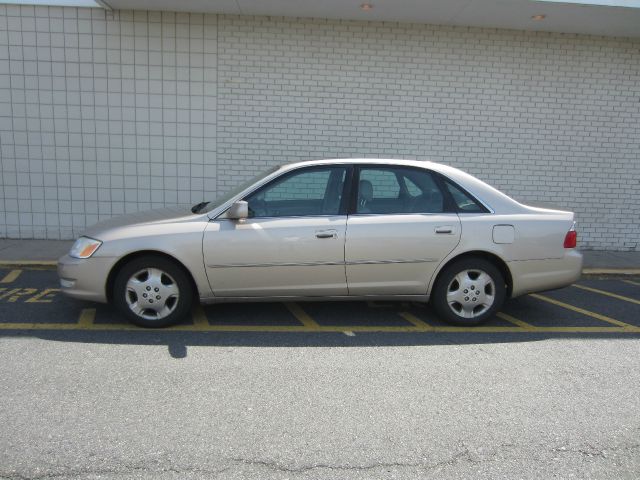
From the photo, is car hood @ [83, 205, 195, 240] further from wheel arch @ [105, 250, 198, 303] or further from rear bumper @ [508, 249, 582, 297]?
rear bumper @ [508, 249, 582, 297]

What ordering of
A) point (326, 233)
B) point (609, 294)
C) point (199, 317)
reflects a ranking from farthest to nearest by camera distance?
1. point (609, 294)
2. point (199, 317)
3. point (326, 233)

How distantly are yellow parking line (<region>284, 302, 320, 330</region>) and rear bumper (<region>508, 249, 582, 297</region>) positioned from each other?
1979 millimetres

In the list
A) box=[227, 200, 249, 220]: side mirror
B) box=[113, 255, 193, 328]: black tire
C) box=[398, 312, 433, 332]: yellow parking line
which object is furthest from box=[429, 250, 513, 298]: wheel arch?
box=[113, 255, 193, 328]: black tire

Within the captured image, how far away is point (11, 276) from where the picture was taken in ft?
21.5

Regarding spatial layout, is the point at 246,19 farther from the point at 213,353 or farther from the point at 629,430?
the point at 629,430

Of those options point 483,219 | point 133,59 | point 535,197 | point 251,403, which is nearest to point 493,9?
point 535,197

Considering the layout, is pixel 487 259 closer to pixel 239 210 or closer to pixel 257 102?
pixel 239 210

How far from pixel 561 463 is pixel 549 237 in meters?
2.59

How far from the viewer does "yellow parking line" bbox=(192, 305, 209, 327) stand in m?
Result: 4.89

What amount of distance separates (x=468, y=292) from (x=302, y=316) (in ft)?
5.48

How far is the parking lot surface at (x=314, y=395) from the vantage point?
109 inches

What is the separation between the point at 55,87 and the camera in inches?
323

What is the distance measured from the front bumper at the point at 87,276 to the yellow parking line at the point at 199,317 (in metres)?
0.86

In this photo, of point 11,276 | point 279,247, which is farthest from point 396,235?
point 11,276
